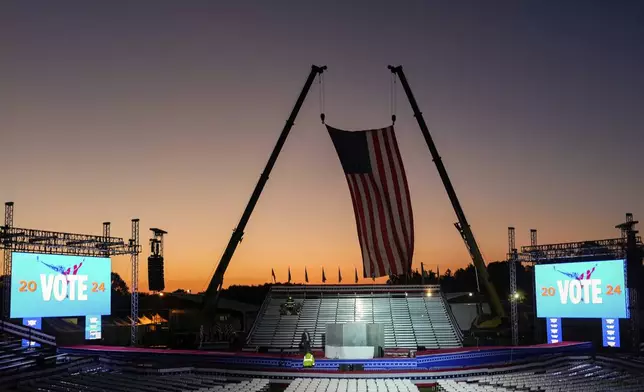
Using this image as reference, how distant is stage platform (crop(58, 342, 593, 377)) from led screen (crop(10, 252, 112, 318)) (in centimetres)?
250

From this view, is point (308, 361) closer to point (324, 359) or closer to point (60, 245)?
point (324, 359)

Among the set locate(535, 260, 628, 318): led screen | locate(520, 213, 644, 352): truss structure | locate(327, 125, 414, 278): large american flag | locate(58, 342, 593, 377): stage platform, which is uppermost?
locate(327, 125, 414, 278): large american flag

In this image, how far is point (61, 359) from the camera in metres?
32.2

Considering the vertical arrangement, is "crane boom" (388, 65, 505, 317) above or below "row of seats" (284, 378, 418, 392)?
above

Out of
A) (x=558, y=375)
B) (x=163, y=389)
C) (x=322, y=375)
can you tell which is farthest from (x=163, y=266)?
(x=558, y=375)

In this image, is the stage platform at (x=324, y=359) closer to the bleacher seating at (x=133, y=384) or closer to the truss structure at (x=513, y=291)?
the bleacher seating at (x=133, y=384)

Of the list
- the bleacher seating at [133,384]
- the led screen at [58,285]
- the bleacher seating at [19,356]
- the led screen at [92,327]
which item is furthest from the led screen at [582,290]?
the bleacher seating at [19,356]

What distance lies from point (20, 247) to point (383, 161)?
1856 centimetres

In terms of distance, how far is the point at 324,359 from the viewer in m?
32.4

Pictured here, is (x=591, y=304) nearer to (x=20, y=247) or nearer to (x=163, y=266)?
(x=163, y=266)

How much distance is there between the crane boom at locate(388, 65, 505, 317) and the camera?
4147 centimetres

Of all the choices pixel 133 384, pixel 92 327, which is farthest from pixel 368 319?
pixel 133 384

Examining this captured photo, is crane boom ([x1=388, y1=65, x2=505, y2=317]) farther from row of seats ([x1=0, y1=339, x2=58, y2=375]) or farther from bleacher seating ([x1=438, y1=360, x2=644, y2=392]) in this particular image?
row of seats ([x1=0, y1=339, x2=58, y2=375])

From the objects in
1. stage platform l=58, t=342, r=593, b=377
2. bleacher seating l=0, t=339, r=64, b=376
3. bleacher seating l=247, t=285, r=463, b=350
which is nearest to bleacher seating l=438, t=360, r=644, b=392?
stage platform l=58, t=342, r=593, b=377
